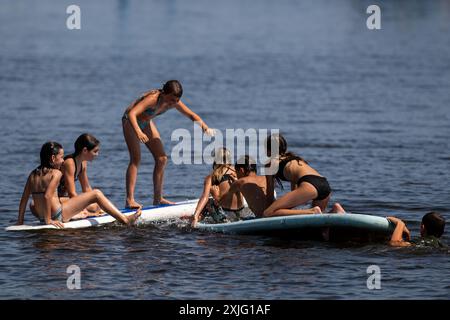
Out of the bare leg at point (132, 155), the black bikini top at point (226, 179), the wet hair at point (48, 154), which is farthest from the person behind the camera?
the bare leg at point (132, 155)

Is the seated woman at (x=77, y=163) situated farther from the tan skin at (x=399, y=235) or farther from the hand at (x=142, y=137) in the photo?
the tan skin at (x=399, y=235)

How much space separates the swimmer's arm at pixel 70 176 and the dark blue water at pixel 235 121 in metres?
0.57

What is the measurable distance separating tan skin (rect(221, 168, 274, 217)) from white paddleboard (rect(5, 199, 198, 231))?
121cm

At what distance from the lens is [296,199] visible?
42.3 ft

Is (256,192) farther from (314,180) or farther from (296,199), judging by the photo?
(314,180)

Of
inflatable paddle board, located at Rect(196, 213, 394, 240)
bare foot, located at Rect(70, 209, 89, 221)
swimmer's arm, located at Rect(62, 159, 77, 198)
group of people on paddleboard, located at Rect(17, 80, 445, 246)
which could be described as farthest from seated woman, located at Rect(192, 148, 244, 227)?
swimmer's arm, located at Rect(62, 159, 77, 198)

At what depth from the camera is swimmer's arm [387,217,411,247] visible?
487 inches

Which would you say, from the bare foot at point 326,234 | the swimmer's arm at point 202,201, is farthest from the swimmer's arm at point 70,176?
the bare foot at point 326,234

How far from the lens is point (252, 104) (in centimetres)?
2662

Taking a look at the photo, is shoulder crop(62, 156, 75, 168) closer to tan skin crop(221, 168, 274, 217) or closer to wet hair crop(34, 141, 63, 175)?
wet hair crop(34, 141, 63, 175)

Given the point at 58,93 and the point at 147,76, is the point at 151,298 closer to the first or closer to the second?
the point at 58,93

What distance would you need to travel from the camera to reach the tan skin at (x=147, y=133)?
560 inches

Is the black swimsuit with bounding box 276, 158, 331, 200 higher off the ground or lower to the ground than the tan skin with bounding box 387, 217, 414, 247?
higher

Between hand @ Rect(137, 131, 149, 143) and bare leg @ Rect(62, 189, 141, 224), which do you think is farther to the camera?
hand @ Rect(137, 131, 149, 143)
